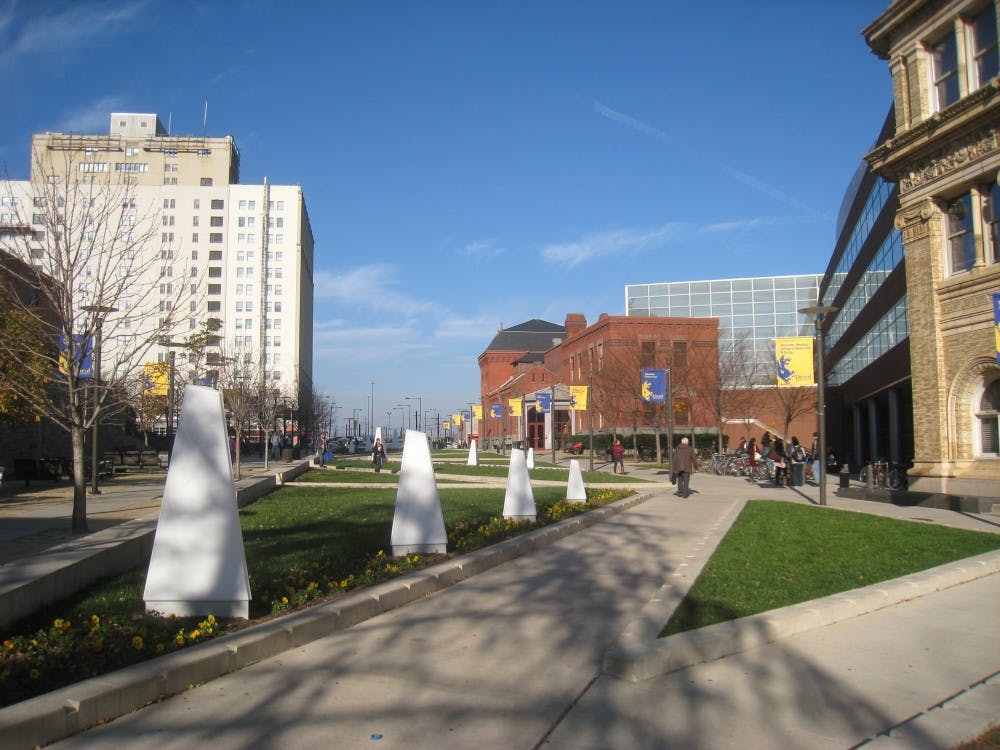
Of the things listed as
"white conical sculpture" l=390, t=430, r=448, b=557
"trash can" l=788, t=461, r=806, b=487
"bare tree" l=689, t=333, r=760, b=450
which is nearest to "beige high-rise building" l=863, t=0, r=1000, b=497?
"trash can" l=788, t=461, r=806, b=487

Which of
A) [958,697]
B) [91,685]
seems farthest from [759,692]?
[91,685]

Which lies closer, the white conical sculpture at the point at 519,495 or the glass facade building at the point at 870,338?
the white conical sculpture at the point at 519,495

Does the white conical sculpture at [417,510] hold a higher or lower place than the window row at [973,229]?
lower

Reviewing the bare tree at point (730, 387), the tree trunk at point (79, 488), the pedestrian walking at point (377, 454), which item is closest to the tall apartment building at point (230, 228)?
the bare tree at point (730, 387)

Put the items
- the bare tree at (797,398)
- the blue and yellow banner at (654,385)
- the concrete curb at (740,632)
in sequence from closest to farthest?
the concrete curb at (740,632) < the blue and yellow banner at (654,385) < the bare tree at (797,398)

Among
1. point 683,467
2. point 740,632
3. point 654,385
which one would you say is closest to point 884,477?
point 683,467

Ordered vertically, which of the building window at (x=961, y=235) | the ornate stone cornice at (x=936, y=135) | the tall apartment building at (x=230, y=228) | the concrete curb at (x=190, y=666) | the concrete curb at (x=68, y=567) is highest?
the tall apartment building at (x=230, y=228)

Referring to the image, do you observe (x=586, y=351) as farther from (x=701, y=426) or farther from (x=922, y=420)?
(x=922, y=420)

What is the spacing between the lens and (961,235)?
19.9 m

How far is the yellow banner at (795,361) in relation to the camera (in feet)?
76.7

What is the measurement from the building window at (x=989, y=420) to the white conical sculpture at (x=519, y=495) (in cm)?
1257

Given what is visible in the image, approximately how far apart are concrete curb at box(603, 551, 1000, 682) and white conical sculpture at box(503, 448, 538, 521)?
244 inches

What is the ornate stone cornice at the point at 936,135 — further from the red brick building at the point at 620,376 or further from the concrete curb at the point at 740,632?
the red brick building at the point at 620,376

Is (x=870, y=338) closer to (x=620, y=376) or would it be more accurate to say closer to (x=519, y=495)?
(x=620, y=376)
